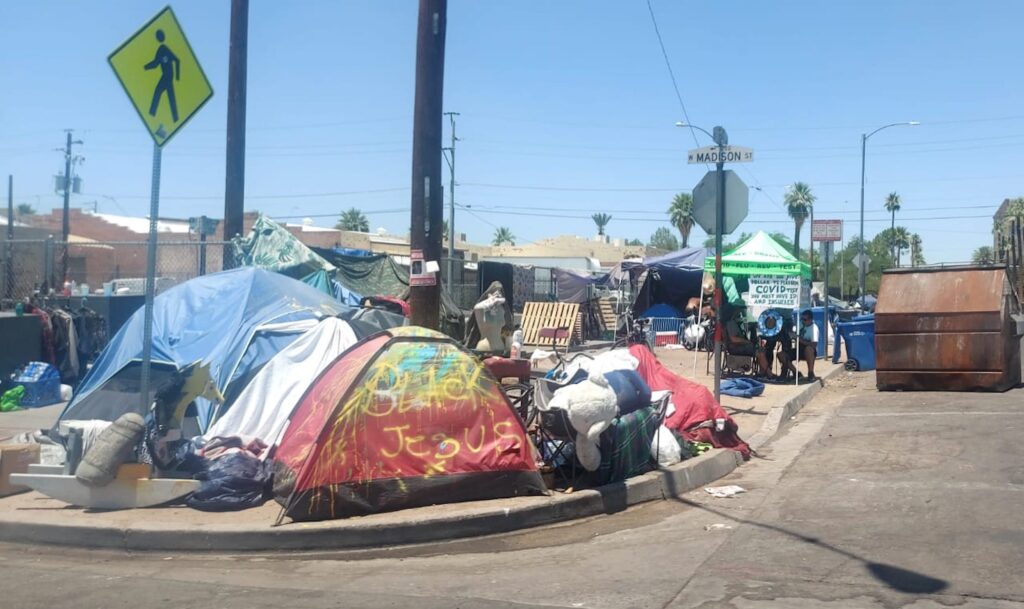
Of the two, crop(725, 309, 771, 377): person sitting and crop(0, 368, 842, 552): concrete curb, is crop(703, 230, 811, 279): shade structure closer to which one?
crop(725, 309, 771, 377): person sitting

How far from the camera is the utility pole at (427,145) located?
9.88 metres

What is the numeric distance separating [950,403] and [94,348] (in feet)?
43.1

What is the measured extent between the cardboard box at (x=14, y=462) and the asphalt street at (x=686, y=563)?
121 centimetres

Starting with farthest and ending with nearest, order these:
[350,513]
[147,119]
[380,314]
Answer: [380,314], [147,119], [350,513]

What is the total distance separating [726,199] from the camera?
38.2ft

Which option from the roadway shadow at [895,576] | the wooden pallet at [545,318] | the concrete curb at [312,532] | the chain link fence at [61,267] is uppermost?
the chain link fence at [61,267]

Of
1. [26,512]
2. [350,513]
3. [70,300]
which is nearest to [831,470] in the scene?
[350,513]

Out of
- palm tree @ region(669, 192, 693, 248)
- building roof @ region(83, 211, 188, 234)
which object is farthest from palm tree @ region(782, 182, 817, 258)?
building roof @ region(83, 211, 188, 234)

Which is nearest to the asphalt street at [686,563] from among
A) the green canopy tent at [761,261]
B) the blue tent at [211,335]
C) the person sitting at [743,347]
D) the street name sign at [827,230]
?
the blue tent at [211,335]

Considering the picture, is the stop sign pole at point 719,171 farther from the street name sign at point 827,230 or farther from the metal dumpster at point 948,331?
the street name sign at point 827,230

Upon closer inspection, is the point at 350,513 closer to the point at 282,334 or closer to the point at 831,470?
the point at 282,334

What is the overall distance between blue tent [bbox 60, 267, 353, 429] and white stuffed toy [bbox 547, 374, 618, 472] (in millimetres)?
3691

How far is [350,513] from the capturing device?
6930mm

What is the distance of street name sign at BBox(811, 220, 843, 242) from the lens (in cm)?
1992
